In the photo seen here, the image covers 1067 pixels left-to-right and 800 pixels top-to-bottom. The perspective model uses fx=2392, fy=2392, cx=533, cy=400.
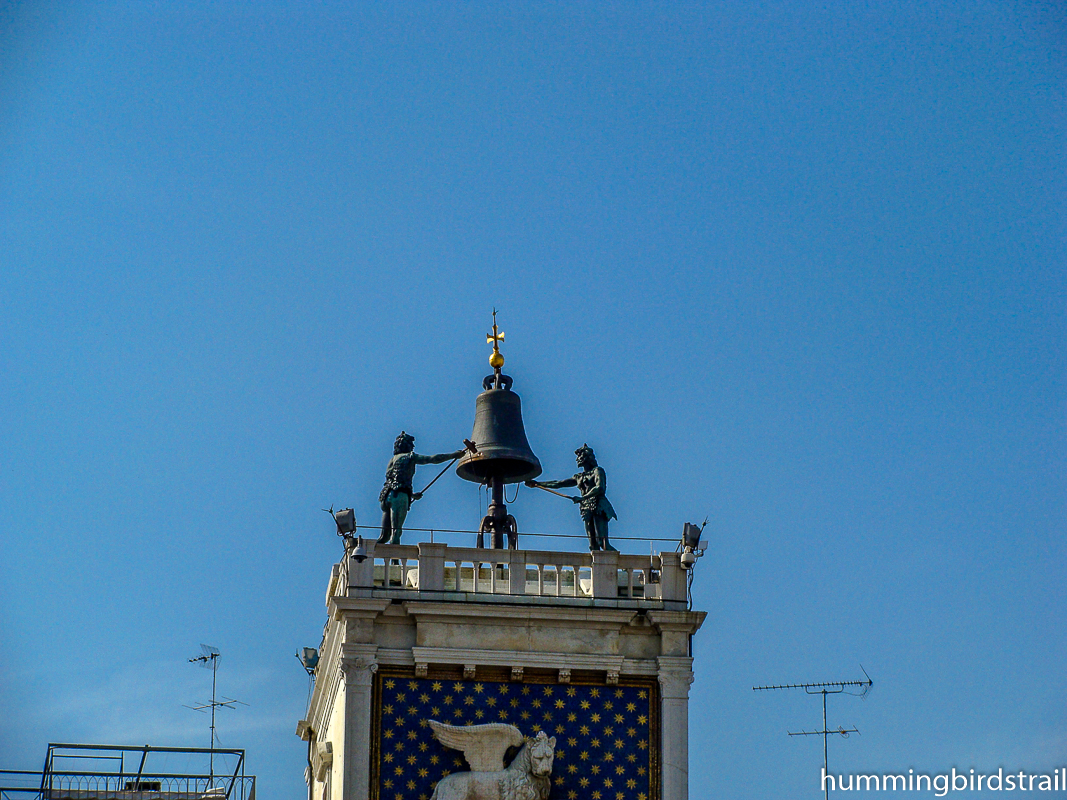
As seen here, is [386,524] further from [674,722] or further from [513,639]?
[674,722]

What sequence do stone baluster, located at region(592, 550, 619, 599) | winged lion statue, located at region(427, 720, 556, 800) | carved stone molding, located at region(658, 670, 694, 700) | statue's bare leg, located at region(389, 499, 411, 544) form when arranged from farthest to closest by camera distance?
1. statue's bare leg, located at region(389, 499, 411, 544)
2. stone baluster, located at region(592, 550, 619, 599)
3. carved stone molding, located at region(658, 670, 694, 700)
4. winged lion statue, located at region(427, 720, 556, 800)

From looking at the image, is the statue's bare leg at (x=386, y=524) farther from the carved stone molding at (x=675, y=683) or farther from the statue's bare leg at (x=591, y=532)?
Result: the carved stone molding at (x=675, y=683)

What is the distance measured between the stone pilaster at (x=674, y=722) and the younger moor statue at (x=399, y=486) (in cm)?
689

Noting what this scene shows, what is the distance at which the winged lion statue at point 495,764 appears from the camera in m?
50.1

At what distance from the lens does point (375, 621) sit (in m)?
51.5

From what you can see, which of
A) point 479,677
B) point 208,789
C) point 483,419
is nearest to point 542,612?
point 479,677

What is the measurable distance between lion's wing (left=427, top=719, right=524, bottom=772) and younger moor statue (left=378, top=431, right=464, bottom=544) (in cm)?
519

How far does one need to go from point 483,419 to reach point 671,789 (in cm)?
1020

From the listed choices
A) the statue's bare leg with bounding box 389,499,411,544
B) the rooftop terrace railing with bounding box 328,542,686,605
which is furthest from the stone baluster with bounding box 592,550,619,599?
the statue's bare leg with bounding box 389,499,411,544

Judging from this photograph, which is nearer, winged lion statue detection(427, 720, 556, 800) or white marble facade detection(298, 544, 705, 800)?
winged lion statue detection(427, 720, 556, 800)

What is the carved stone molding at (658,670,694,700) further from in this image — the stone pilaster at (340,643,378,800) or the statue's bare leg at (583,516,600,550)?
the stone pilaster at (340,643,378,800)

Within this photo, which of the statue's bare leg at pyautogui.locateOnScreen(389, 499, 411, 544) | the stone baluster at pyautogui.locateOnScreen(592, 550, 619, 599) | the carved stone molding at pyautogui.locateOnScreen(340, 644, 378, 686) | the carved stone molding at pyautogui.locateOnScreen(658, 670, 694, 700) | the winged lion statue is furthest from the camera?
the statue's bare leg at pyautogui.locateOnScreen(389, 499, 411, 544)

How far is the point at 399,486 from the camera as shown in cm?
5478

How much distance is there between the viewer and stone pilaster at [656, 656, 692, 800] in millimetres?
51406
